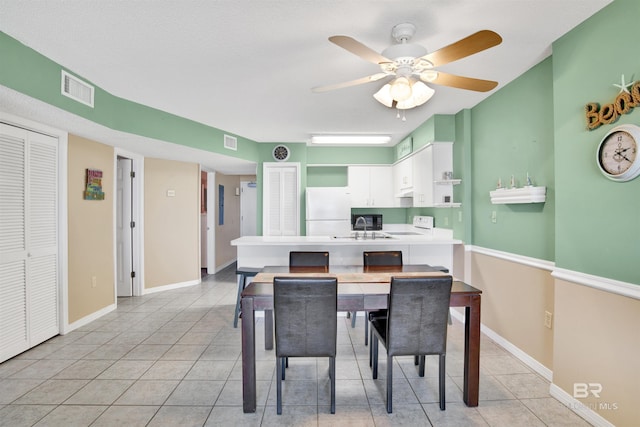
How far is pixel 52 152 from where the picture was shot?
10.2 feet

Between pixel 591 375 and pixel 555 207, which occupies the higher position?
pixel 555 207

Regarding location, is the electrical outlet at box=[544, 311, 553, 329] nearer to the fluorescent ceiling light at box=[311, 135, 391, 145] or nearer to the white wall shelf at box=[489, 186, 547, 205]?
the white wall shelf at box=[489, 186, 547, 205]

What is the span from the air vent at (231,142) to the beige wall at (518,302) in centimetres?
368

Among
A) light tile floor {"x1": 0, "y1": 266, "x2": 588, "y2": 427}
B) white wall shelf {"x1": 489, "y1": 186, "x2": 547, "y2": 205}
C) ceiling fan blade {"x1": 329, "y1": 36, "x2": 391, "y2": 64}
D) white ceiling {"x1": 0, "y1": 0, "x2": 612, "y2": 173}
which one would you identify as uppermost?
white ceiling {"x1": 0, "y1": 0, "x2": 612, "y2": 173}

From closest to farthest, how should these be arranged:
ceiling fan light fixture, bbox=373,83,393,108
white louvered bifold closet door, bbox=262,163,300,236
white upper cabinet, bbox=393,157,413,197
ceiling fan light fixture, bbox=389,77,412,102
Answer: ceiling fan light fixture, bbox=389,77,412,102
ceiling fan light fixture, bbox=373,83,393,108
white upper cabinet, bbox=393,157,413,197
white louvered bifold closet door, bbox=262,163,300,236

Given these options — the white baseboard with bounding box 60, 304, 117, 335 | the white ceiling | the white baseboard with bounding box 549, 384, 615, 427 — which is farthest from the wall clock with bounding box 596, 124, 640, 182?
the white baseboard with bounding box 60, 304, 117, 335

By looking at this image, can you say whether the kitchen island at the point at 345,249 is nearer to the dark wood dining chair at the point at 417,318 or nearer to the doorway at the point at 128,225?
the dark wood dining chair at the point at 417,318

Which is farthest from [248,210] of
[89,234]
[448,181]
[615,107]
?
[615,107]

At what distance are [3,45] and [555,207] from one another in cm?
394

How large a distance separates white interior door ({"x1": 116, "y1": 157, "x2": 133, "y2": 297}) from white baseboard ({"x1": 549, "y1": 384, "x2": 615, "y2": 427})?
514 centimetres

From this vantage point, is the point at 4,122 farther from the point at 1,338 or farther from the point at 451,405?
the point at 451,405

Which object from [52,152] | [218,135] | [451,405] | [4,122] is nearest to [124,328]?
[52,152]

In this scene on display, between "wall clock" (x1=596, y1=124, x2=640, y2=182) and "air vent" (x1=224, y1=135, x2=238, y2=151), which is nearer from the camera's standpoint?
"wall clock" (x1=596, y1=124, x2=640, y2=182)

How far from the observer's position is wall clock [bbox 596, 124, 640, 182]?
1.62 metres
